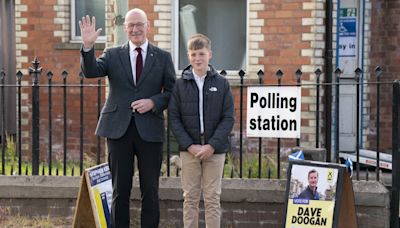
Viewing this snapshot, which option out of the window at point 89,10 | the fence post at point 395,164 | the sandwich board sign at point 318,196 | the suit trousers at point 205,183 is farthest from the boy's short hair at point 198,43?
the window at point 89,10

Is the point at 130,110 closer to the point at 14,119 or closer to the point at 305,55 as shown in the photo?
the point at 305,55

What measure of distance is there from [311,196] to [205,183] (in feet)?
3.05

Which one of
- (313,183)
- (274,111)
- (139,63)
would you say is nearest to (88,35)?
(139,63)

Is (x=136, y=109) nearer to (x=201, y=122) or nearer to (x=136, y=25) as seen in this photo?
(x=201, y=122)

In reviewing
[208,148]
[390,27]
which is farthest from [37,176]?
[390,27]

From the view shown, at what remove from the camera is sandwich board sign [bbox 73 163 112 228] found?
5.75 m

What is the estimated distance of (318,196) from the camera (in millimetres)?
5605

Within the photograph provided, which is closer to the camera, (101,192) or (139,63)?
(139,63)

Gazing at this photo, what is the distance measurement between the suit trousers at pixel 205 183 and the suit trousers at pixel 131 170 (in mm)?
265

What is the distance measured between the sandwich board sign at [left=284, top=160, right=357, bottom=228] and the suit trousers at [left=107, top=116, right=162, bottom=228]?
1.14 metres

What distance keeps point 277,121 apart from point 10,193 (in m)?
2.74

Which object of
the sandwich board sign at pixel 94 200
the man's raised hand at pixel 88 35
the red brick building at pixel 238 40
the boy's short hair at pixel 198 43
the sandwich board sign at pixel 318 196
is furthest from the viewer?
the red brick building at pixel 238 40

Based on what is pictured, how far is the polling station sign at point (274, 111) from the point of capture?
6.10 m

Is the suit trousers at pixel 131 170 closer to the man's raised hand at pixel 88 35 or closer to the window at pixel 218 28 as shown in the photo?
the man's raised hand at pixel 88 35
